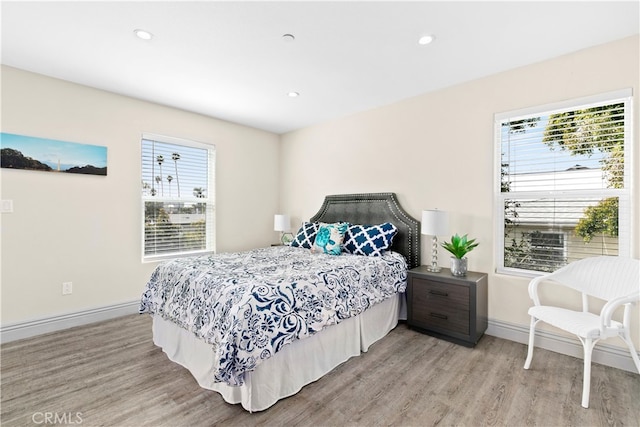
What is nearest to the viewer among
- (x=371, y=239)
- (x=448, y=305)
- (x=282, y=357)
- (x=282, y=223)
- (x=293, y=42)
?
(x=282, y=357)

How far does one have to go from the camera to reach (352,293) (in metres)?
2.48

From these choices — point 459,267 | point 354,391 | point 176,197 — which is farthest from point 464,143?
point 176,197

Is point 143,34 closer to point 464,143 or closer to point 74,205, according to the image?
point 74,205

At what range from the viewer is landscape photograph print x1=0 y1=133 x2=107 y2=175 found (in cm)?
276

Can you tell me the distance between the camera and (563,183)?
2.62 m

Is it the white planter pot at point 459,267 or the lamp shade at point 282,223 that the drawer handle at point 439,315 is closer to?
the white planter pot at point 459,267

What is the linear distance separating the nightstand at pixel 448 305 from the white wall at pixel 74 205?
3.23 metres

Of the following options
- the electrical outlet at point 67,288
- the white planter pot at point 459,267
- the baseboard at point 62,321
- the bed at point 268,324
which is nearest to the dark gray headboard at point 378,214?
the bed at point 268,324

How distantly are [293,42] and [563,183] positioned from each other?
2674mm

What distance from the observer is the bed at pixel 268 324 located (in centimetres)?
174

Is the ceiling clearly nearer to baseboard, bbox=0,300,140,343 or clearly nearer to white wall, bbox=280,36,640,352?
white wall, bbox=280,36,640,352

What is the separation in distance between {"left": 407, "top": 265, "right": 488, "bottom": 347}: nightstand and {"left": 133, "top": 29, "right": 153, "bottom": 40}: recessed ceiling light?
3.13m

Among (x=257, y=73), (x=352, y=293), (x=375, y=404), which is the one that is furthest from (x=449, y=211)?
(x=257, y=73)

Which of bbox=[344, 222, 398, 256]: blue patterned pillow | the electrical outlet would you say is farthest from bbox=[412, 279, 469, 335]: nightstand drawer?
the electrical outlet
